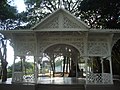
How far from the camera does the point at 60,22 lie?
1295cm

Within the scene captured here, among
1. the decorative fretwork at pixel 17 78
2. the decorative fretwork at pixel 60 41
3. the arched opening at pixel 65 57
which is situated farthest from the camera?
the arched opening at pixel 65 57

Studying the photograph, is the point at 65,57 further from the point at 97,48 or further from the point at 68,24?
the point at 68,24

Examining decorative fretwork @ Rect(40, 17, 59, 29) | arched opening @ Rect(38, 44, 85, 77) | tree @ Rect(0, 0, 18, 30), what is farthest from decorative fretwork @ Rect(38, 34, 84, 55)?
tree @ Rect(0, 0, 18, 30)

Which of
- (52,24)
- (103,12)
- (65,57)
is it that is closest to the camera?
(52,24)

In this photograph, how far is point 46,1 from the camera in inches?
950

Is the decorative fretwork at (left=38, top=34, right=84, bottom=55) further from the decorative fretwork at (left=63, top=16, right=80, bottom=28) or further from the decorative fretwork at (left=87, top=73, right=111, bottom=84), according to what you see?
the decorative fretwork at (left=87, top=73, right=111, bottom=84)

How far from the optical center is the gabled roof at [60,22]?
12.9 m

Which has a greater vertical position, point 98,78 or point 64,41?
point 64,41

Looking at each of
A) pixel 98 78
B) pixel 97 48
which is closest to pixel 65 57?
pixel 97 48

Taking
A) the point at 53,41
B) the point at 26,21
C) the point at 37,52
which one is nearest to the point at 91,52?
the point at 53,41

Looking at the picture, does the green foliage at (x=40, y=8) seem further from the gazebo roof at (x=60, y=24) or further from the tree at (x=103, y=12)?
the gazebo roof at (x=60, y=24)

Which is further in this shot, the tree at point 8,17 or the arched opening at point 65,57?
the arched opening at point 65,57

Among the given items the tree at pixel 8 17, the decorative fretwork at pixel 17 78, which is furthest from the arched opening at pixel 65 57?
the tree at pixel 8 17

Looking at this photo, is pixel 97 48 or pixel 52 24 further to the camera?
pixel 97 48
